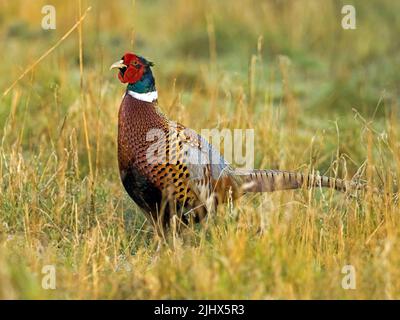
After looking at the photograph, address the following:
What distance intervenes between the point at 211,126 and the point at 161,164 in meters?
1.55

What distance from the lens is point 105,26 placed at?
10.2 metres

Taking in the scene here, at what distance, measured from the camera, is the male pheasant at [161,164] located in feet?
15.8

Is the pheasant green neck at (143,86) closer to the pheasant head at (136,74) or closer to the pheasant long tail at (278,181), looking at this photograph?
the pheasant head at (136,74)

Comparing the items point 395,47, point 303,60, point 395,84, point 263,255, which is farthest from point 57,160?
point 395,47

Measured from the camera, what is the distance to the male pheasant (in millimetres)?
4828

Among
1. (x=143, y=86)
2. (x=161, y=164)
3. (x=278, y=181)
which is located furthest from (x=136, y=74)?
(x=278, y=181)

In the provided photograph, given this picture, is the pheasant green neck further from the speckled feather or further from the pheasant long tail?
the pheasant long tail

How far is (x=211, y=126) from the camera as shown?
6.34m

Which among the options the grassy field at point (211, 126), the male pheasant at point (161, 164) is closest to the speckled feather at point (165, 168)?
the male pheasant at point (161, 164)

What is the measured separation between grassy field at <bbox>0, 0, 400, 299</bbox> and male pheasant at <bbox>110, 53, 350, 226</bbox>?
0.42 feet

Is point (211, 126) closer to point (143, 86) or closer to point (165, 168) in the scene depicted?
point (143, 86)

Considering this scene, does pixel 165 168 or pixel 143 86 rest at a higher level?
pixel 143 86
